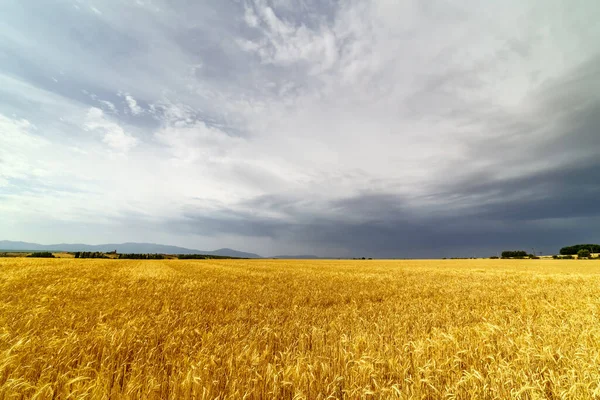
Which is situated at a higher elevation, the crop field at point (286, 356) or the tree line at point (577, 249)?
the tree line at point (577, 249)

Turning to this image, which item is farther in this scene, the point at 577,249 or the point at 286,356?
the point at 577,249

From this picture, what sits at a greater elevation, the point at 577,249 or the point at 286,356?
the point at 577,249

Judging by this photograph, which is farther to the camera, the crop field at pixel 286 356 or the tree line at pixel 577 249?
the tree line at pixel 577 249

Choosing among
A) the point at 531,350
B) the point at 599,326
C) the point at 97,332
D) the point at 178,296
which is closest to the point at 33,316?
the point at 97,332

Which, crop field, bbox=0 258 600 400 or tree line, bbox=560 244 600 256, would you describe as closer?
crop field, bbox=0 258 600 400

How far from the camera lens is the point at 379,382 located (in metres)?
3.68

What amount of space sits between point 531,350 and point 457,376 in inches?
75.1

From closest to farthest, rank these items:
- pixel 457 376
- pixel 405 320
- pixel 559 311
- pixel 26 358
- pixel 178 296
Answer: pixel 457 376, pixel 26 358, pixel 405 320, pixel 559 311, pixel 178 296

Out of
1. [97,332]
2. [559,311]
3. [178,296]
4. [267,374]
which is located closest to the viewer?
[267,374]

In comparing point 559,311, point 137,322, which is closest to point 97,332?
point 137,322

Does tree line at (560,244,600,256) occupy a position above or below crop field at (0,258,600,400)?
above

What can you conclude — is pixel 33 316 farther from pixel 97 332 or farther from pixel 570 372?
pixel 570 372

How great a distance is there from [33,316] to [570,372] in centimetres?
1066

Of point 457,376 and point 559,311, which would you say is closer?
point 457,376
